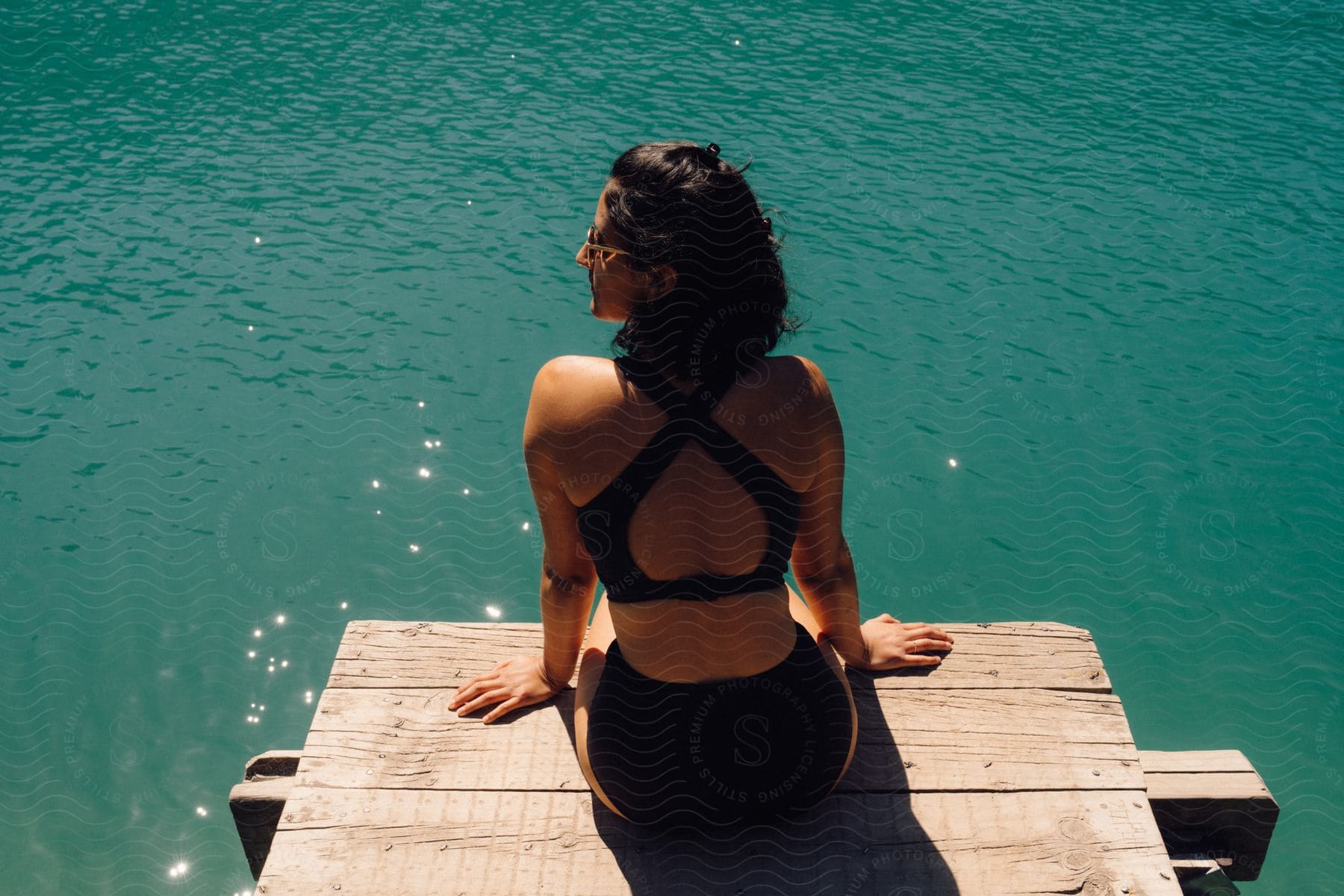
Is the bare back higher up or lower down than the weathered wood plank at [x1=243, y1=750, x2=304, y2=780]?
higher up

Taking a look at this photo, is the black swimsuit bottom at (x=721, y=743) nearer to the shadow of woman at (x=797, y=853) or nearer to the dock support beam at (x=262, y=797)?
the shadow of woman at (x=797, y=853)

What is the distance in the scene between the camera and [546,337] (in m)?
5.50

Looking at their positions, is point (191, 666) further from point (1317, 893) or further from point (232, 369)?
point (1317, 893)

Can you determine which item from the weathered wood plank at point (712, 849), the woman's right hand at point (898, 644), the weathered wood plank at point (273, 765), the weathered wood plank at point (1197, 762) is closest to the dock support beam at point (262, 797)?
the weathered wood plank at point (273, 765)

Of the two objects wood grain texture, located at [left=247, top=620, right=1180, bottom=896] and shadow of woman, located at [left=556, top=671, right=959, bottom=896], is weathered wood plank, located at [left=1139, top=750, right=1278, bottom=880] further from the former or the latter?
shadow of woman, located at [left=556, top=671, right=959, bottom=896]

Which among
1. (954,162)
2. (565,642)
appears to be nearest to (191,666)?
(565,642)

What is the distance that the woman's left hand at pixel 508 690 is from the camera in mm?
2277

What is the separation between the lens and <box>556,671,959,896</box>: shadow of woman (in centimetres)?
188

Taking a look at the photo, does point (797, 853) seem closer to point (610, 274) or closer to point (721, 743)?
point (721, 743)

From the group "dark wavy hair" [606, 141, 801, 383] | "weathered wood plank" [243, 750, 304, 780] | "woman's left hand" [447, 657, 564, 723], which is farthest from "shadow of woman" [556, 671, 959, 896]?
"weathered wood plank" [243, 750, 304, 780]

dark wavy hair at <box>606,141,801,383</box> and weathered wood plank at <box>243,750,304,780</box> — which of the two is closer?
dark wavy hair at <box>606,141,801,383</box>

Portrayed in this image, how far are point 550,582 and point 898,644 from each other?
0.95 meters

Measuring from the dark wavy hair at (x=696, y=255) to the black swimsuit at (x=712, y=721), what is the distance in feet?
0.45

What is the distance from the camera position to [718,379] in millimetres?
1753
